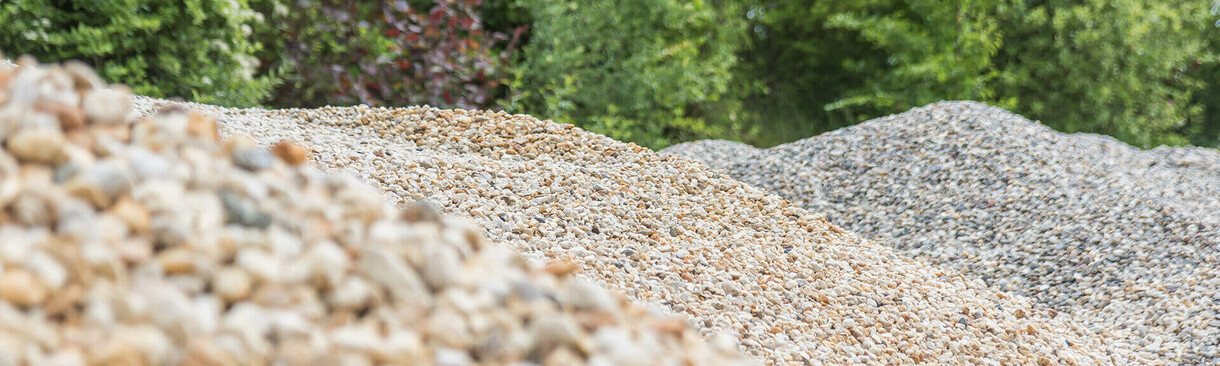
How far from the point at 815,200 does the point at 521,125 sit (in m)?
1.35

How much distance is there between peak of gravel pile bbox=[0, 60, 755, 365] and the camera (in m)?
0.88

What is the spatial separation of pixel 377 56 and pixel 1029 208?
3547 millimetres

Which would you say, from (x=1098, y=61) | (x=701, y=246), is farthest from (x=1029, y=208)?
(x=1098, y=61)

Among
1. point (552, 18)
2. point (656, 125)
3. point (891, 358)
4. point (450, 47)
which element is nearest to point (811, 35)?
point (656, 125)

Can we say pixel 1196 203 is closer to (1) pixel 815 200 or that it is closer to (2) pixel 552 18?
(1) pixel 815 200

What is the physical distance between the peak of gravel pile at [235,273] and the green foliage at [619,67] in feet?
13.4

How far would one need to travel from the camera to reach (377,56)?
16.7 ft

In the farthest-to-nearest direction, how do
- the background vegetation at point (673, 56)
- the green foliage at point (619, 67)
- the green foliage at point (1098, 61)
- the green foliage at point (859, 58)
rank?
the green foliage at point (1098, 61), the green foliage at point (859, 58), the green foliage at point (619, 67), the background vegetation at point (673, 56)

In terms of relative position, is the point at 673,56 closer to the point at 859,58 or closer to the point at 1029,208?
the point at 859,58

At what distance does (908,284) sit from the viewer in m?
2.89

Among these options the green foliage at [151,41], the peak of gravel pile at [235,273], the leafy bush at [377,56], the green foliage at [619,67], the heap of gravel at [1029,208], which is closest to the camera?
the peak of gravel pile at [235,273]

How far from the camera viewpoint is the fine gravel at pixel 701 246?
2.40 meters

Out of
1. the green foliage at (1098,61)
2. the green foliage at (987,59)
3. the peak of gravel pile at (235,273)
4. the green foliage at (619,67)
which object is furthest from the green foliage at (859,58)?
the peak of gravel pile at (235,273)

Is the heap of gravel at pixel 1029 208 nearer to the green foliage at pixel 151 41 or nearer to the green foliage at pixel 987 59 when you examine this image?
the green foliage at pixel 987 59
